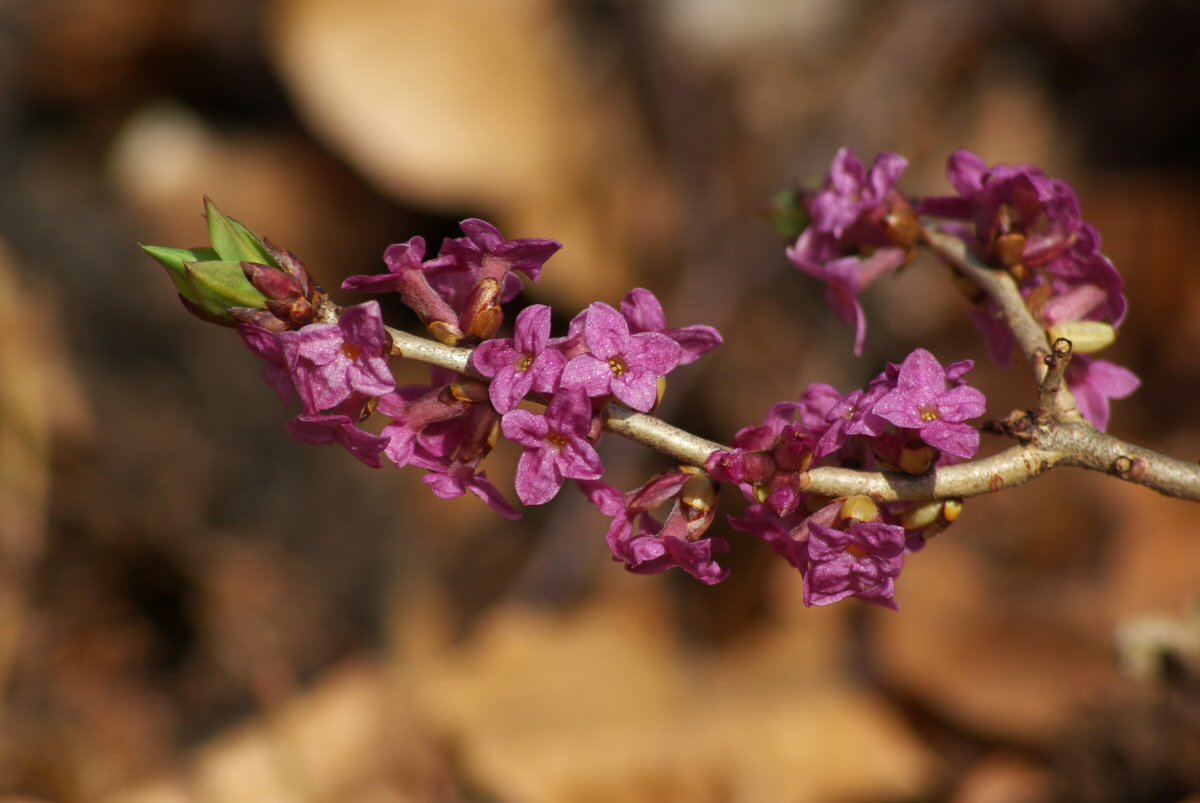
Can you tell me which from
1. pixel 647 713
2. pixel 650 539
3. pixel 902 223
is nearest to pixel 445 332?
pixel 650 539

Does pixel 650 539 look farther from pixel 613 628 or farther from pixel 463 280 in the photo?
pixel 613 628

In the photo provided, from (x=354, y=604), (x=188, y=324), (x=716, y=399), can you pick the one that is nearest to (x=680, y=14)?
(x=716, y=399)

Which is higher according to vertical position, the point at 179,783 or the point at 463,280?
the point at 463,280

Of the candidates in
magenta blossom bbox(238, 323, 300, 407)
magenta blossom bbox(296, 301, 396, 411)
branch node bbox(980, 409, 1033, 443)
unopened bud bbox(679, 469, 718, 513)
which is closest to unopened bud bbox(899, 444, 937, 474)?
branch node bbox(980, 409, 1033, 443)

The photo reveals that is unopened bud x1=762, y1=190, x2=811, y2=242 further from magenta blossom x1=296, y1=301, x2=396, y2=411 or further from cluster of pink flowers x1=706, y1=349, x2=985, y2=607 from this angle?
magenta blossom x1=296, y1=301, x2=396, y2=411

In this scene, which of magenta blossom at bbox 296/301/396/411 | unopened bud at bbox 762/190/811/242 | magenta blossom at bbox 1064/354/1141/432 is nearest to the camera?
magenta blossom at bbox 296/301/396/411
